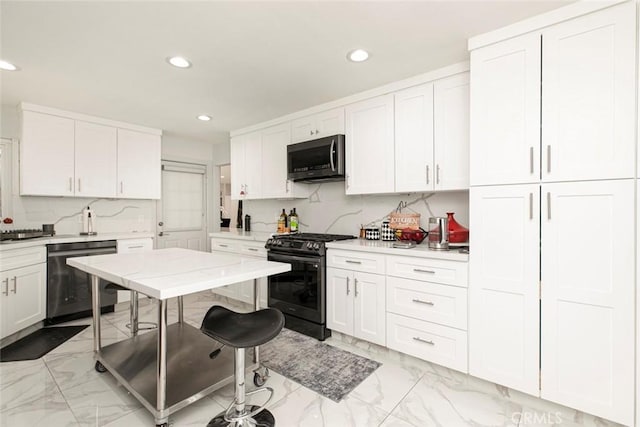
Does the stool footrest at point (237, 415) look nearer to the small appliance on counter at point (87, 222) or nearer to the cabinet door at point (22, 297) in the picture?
the cabinet door at point (22, 297)

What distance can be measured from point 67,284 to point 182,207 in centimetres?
200

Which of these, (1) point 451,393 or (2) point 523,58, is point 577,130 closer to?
(2) point 523,58

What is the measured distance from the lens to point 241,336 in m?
1.50

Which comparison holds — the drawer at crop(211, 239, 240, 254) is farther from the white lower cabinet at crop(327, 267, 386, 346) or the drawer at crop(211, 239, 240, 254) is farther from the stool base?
the stool base

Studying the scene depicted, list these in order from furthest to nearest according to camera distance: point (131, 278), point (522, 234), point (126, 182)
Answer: point (126, 182) < point (522, 234) < point (131, 278)

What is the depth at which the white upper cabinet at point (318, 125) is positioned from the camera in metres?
3.14

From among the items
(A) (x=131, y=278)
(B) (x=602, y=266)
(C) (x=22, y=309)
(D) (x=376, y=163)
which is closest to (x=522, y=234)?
(B) (x=602, y=266)

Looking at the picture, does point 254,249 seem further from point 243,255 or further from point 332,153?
point 332,153

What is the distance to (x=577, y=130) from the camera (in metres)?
1.69

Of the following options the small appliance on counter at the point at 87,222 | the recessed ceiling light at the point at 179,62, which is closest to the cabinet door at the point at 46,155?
the small appliance on counter at the point at 87,222

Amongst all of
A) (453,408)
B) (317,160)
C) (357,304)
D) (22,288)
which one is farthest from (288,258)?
(22,288)

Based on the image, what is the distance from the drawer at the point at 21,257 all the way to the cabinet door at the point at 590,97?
437cm

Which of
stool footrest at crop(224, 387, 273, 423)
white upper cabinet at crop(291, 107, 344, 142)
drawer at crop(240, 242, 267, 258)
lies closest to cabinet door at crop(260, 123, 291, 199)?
white upper cabinet at crop(291, 107, 344, 142)

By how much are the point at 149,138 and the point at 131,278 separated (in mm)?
3341
